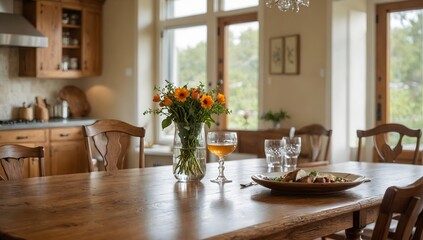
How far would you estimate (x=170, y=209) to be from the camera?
193 centimetres

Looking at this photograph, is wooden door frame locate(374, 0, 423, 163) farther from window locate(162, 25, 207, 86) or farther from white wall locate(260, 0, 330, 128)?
window locate(162, 25, 207, 86)

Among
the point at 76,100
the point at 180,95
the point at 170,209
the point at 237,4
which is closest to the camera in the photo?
the point at 170,209

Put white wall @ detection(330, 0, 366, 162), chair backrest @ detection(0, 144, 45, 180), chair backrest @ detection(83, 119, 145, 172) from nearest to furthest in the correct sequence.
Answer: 1. chair backrest @ detection(0, 144, 45, 180)
2. chair backrest @ detection(83, 119, 145, 172)
3. white wall @ detection(330, 0, 366, 162)

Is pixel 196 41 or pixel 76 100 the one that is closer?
pixel 196 41

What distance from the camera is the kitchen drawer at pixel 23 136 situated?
5871 millimetres

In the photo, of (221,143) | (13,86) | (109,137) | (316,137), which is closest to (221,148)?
(221,143)

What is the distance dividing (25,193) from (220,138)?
86 cm

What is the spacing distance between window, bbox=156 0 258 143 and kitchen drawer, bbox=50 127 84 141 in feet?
3.18

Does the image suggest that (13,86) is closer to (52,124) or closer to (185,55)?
(52,124)

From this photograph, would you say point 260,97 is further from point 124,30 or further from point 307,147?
point 124,30

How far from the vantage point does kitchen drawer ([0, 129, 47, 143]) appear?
5871 millimetres

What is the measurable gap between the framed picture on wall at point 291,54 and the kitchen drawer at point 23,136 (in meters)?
2.68

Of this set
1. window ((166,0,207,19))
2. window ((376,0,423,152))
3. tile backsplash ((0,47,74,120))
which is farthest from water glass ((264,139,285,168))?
tile backsplash ((0,47,74,120))

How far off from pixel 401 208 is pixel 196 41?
5.42m
